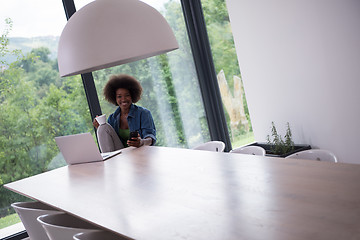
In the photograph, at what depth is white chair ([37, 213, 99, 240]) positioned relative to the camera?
209 centimetres

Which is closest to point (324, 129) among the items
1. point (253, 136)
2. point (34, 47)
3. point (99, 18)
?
point (253, 136)

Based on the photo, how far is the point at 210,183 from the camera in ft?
7.50

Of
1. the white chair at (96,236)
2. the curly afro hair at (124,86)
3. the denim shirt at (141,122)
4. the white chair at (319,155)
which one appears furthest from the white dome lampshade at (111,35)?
the curly afro hair at (124,86)

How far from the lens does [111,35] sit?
2.29 meters

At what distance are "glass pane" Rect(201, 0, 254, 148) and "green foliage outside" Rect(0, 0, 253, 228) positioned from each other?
0.01 m

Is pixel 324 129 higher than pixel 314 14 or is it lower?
lower

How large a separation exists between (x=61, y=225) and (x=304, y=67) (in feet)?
9.65

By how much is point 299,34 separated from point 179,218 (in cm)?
313

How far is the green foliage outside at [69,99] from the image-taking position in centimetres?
488

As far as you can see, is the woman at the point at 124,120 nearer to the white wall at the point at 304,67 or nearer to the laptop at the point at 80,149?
the laptop at the point at 80,149

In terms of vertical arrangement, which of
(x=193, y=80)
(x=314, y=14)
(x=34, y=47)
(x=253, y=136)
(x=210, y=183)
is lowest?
(x=253, y=136)

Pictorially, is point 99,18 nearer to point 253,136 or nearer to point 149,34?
point 149,34

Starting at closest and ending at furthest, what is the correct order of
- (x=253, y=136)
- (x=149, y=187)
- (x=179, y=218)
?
(x=179, y=218), (x=149, y=187), (x=253, y=136)

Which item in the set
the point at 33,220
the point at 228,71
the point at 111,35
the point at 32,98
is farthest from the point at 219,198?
the point at 228,71
